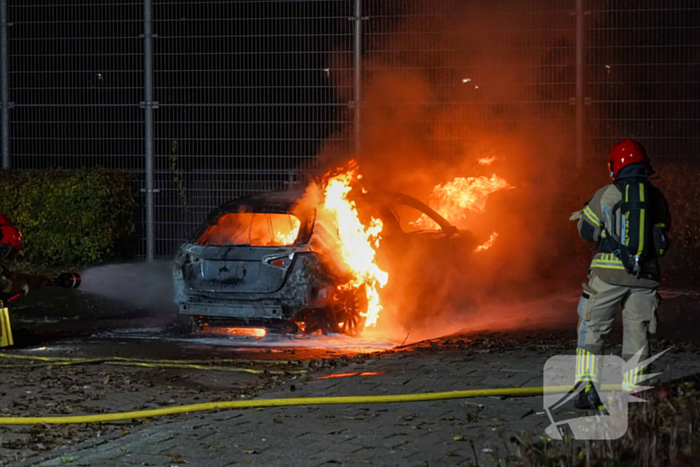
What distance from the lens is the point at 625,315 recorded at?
6.05m

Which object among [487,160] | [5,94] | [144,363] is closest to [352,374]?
[144,363]

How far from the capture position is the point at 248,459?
5.21 meters

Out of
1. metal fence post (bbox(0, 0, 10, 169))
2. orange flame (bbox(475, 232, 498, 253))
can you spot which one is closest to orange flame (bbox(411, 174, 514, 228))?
orange flame (bbox(475, 232, 498, 253))

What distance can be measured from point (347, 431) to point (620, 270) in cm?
189

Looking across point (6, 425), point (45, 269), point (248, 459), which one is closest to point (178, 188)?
point (45, 269)

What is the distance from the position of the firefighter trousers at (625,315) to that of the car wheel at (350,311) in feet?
12.0

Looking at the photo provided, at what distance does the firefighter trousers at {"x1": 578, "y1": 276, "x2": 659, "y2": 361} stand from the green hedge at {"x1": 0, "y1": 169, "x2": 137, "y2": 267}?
33.4ft

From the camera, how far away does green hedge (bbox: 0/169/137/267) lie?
1487cm

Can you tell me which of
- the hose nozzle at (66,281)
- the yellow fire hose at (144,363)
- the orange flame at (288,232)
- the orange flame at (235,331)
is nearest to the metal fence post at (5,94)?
the orange flame at (235,331)

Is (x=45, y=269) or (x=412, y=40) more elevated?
(x=412, y=40)

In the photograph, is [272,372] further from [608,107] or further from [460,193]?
[608,107]

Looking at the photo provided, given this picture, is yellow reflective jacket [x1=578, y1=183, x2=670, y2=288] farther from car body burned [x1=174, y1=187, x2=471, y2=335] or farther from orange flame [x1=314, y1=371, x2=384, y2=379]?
car body burned [x1=174, y1=187, x2=471, y2=335]

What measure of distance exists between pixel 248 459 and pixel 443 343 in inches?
146

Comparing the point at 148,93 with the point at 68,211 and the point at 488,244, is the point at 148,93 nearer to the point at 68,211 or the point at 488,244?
the point at 68,211
